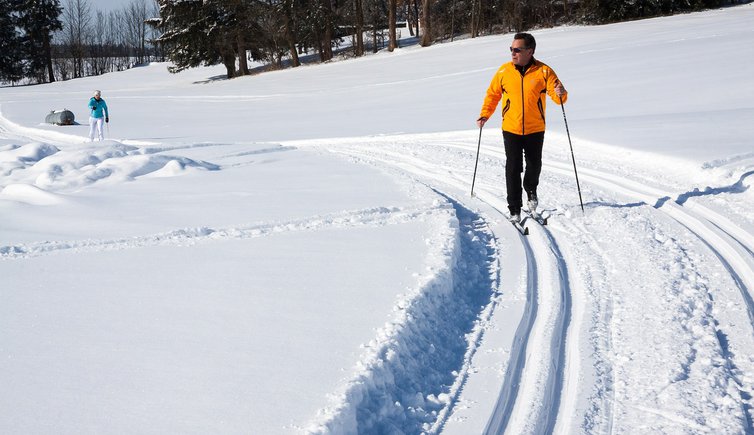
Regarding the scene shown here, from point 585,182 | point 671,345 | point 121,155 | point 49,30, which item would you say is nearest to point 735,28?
point 585,182

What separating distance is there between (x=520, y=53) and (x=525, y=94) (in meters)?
0.43

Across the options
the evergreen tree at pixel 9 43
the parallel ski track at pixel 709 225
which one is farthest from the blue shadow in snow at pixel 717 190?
the evergreen tree at pixel 9 43

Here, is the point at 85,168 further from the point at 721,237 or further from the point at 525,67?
the point at 721,237

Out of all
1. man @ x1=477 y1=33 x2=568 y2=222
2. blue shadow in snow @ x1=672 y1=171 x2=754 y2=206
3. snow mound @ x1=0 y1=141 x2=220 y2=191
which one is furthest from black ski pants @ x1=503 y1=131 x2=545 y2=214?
snow mound @ x1=0 y1=141 x2=220 y2=191

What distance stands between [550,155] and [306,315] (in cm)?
725

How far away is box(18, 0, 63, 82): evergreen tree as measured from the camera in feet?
213

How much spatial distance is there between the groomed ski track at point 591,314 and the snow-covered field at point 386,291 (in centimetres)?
2

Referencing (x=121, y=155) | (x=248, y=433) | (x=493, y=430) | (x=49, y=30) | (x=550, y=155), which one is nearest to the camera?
(x=248, y=433)

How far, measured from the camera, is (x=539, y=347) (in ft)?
12.4

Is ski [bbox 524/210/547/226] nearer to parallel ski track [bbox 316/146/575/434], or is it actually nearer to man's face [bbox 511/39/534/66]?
parallel ski track [bbox 316/146/575/434]

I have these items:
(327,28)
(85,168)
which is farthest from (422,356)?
(327,28)

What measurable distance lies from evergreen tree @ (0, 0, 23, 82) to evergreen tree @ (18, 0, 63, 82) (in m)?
0.68

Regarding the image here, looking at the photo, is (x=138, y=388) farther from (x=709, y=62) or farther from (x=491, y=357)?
(x=709, y=62)

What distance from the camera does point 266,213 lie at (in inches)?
283
